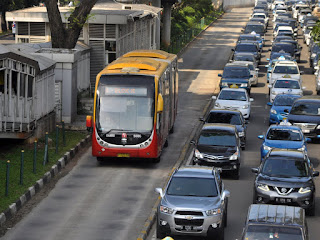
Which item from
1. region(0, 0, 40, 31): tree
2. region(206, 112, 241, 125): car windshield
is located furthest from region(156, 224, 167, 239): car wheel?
region(0, 0, 40, 31): tree

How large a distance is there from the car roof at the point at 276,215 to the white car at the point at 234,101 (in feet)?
66.9

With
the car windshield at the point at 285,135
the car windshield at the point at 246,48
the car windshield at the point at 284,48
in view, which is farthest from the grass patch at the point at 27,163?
the car windshield at the point at 284,48

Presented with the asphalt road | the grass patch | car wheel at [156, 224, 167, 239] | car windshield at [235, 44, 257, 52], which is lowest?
the asphalt road

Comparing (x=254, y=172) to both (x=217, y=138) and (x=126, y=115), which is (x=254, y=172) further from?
(x=126, y=115)

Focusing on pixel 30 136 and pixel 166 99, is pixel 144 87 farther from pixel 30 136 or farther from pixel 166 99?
pixel 30 136

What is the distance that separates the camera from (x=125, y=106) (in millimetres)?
28719

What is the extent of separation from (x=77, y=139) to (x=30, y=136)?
2539 millimetres

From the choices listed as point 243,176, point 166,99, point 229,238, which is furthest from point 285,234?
point 166,99

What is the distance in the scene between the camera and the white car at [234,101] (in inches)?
1529

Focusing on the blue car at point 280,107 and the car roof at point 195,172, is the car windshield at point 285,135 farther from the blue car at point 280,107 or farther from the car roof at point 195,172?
the car roof at point 195,172

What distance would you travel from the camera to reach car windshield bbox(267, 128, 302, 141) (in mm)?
30469

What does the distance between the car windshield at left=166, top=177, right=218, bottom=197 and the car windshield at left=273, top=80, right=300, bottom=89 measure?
23.6m

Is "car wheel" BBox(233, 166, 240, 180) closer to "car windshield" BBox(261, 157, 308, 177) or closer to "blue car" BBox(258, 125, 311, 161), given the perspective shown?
"blue car" BBox(258, 125, 311, 161)

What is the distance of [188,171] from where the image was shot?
21.8 m
